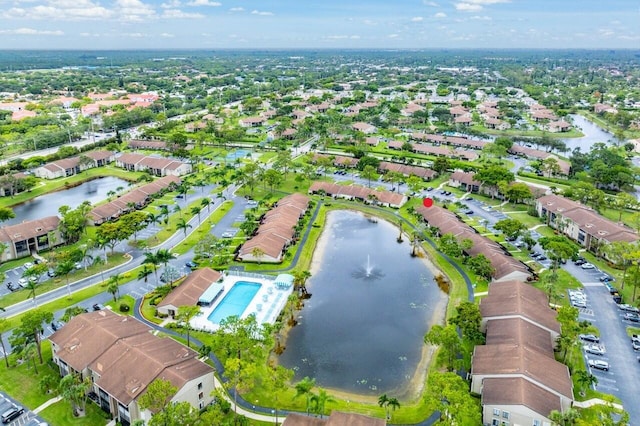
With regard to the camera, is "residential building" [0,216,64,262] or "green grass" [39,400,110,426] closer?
"green grass" [39,400,110,426]

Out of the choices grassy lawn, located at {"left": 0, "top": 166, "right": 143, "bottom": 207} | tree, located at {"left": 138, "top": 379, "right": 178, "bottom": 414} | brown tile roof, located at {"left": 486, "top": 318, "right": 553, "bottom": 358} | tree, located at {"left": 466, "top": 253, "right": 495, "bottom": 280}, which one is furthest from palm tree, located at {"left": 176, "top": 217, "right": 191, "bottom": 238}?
brown tile roof, located at {"left": 486, "top": 318, "right": 553, "bottom": 358}

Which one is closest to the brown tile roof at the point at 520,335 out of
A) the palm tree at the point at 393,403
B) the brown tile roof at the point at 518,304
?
the brown tile roof at the point at 518,304

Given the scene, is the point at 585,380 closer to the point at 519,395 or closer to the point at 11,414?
the point at 519,395

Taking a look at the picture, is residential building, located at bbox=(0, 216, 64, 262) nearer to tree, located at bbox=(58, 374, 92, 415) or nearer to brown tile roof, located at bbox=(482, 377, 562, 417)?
tree, located at bbox=(58, 374, 92, 415)

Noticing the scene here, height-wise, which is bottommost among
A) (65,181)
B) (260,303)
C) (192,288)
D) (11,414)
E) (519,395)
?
(11,414)

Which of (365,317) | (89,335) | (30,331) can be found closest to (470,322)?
(365,317)

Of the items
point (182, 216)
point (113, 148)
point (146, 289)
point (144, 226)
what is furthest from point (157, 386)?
point (113, 148)
